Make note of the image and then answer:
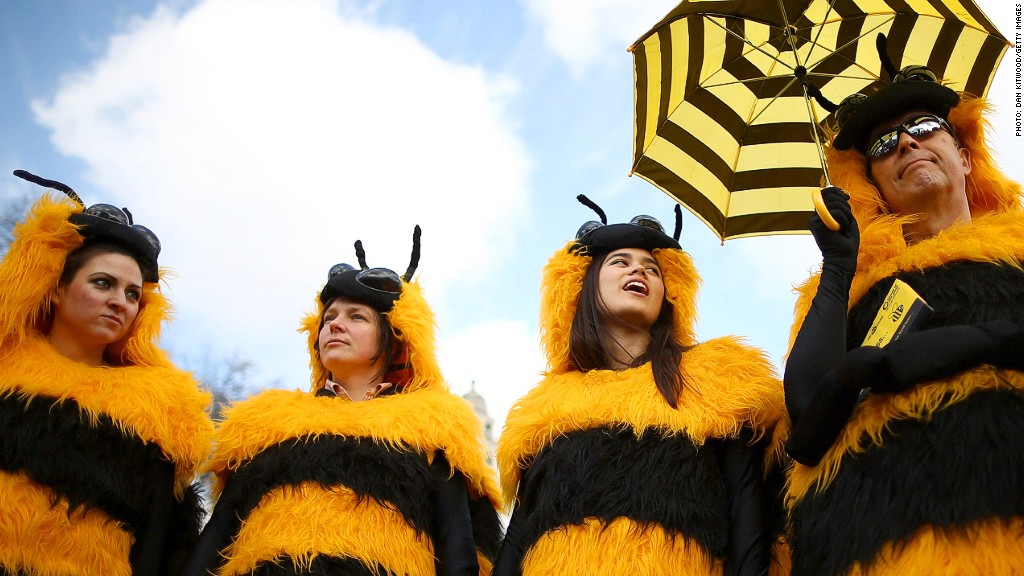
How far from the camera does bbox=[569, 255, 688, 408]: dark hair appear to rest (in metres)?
3.71

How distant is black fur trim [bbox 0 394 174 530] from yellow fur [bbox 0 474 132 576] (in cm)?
5

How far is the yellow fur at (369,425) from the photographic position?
398 cm

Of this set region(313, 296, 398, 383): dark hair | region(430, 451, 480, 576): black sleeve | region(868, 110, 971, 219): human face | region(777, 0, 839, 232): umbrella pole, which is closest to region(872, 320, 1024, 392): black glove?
region(777, 0, 839, 232): umbrella pole

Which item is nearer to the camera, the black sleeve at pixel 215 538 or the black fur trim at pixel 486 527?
the black sleeve at pixel 215 538

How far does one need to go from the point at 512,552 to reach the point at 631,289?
132cm

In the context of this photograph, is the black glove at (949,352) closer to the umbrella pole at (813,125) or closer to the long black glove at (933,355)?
the long black glove at (933,355)

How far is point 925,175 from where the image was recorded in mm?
3268

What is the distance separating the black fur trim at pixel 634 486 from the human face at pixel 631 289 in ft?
2.46

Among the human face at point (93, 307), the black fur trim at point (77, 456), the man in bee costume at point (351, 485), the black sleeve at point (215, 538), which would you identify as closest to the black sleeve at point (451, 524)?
the man in bee costume at point (351, 485)

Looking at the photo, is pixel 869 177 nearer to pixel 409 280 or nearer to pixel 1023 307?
pixel 1023 307

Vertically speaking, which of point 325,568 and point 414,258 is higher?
point 414,258

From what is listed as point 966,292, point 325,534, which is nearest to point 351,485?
point 325,534

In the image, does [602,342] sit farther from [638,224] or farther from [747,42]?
[747,42]

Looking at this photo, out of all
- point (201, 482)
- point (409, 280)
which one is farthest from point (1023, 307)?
point (201, 482)
